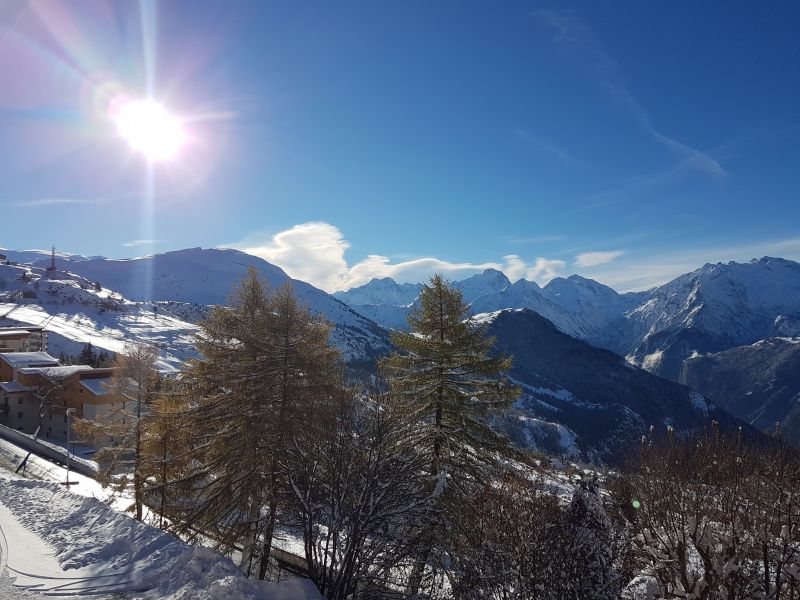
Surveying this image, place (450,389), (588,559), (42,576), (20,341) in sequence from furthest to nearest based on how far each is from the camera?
1. (20,341)
2. (450,389)
3. (588,559)
4. (42,576)

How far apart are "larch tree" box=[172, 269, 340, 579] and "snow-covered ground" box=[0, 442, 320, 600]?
9.39 ft

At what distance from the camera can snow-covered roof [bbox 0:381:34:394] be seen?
55.1 metres

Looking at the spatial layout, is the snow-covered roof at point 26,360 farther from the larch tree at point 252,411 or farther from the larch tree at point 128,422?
the larch tree at point 252,411

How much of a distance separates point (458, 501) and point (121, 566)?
973cm

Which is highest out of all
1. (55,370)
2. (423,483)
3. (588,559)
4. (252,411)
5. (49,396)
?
(55,370)

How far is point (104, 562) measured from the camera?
39.3 feet

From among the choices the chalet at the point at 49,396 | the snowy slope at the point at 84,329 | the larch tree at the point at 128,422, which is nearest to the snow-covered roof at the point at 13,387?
the chalet at the point at 49,396

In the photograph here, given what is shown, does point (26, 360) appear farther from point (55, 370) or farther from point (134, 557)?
point (134, 557)

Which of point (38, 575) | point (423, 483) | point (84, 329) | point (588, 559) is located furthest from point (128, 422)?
point (84, 329)

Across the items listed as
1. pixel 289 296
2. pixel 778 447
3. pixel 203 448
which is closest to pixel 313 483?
pixel 203 448

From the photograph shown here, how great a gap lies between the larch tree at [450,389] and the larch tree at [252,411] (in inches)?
118

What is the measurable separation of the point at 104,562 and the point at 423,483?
8.76 metres

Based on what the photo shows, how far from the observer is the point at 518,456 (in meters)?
17.4

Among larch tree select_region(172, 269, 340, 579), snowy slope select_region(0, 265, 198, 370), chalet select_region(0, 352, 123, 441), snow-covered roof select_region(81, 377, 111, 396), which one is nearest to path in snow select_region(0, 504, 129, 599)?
larch tree select_region(172, 269, 340, 579)
